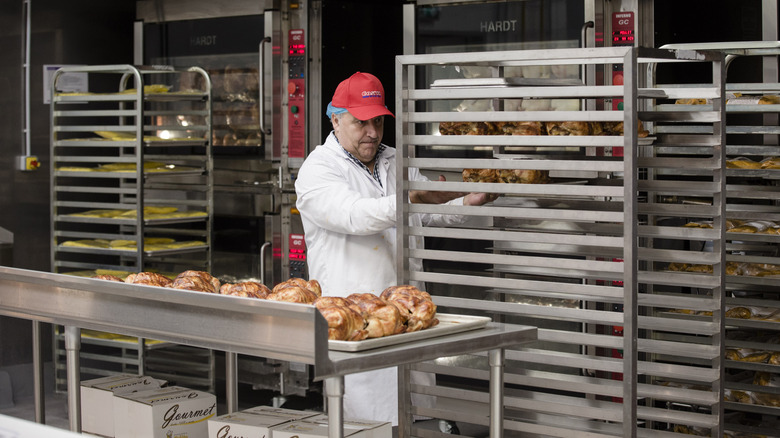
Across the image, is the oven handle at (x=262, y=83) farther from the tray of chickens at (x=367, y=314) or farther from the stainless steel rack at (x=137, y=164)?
the tray of chickens at (x=367, y=314)

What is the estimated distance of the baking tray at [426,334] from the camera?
2.14 metres

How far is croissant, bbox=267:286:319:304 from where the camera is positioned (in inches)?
96.9

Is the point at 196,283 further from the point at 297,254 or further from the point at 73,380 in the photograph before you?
the point at 297,254

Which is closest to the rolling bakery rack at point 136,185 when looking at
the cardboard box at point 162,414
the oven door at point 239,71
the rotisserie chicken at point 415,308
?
the oven door at point 239,71

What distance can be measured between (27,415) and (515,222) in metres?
3.68

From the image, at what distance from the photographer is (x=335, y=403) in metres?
2.12

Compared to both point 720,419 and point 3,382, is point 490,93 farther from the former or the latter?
point 3,382

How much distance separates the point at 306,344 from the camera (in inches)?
79.0

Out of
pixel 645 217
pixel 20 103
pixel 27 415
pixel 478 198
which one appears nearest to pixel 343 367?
pixel 478 198

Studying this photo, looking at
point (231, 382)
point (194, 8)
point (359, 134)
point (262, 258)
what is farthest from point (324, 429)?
point (194, 8)

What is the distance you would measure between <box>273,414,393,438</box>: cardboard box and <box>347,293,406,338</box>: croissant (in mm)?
355

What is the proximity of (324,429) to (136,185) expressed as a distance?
3.65 meters

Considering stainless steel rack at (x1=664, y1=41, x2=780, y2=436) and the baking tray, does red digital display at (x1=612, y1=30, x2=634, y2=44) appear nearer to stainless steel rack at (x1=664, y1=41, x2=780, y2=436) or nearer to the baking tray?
stainless steel rack at (x1=664, y1=41, x2=780, y2=436)

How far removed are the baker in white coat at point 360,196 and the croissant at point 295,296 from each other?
0.91 meters
